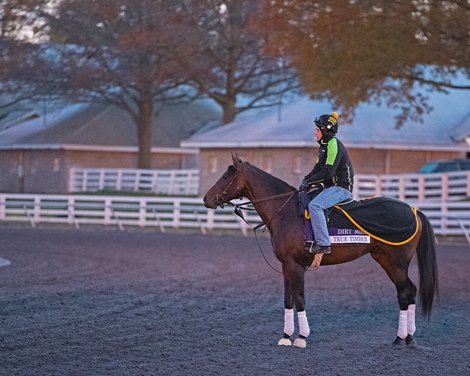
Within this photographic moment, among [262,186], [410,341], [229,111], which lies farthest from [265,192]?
[229,111]

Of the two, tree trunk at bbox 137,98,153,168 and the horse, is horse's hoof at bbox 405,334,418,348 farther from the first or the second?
tree trunk at bbox 137,98,153,168

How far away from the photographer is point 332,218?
36.3 ft

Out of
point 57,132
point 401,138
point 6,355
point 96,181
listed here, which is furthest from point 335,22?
point 57,132

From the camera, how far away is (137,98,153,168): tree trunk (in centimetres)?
4519

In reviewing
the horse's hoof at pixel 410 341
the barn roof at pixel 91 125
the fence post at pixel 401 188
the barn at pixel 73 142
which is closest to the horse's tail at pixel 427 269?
the horse's hoof at pixel 410 341

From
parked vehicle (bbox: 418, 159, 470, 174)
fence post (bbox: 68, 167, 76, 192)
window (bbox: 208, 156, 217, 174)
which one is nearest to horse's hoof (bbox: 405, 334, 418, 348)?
parked vehicle (bbox: 418, 159, 470, 174)

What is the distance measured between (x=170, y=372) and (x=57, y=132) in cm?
4076

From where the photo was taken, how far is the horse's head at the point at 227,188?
447 inches

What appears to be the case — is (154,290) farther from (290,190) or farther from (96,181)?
(96,181)

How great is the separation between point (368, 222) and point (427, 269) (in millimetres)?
989

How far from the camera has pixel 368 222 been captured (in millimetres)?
11133

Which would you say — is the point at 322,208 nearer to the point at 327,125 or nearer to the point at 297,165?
the point at 327,125

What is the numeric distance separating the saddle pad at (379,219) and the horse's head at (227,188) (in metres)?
1.26

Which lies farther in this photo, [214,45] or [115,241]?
[214,45]
